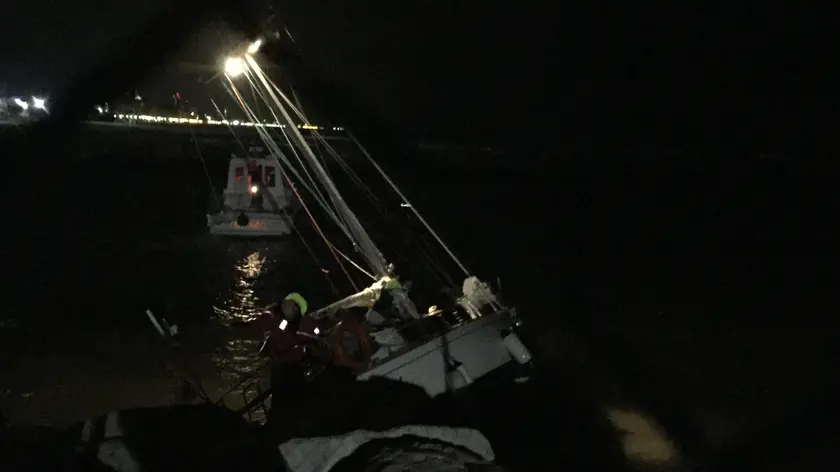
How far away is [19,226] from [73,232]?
7.89 feet

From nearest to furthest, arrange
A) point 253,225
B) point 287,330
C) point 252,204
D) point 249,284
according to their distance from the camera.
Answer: point 287,330
point 249,284
point 253,225
point 252,204

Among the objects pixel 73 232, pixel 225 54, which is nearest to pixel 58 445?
pixel 225 54

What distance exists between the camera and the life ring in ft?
31.4

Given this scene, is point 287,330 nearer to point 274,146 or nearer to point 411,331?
point 411,331

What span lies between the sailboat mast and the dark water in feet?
11.9

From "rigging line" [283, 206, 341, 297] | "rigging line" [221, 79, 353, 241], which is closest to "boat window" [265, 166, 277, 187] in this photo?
"rigging line" [283, 206, 341, 297]

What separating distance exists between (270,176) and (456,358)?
58.6ft

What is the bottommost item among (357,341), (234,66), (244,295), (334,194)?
(357,341)

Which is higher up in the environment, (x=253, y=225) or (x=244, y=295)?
(x=253, y=225)

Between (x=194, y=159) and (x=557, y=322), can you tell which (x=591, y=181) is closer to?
(x=194, y=159)

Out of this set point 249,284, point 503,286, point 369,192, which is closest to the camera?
point 369,192

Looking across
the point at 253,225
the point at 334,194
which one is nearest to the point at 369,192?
the point at 334,194

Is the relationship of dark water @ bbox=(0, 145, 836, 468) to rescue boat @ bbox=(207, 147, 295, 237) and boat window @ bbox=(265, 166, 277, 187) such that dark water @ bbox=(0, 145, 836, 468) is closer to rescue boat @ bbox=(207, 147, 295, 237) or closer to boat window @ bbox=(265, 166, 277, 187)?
rescue boat @ bbox=(207, 147, 295, 237)

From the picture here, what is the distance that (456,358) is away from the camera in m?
10.1
